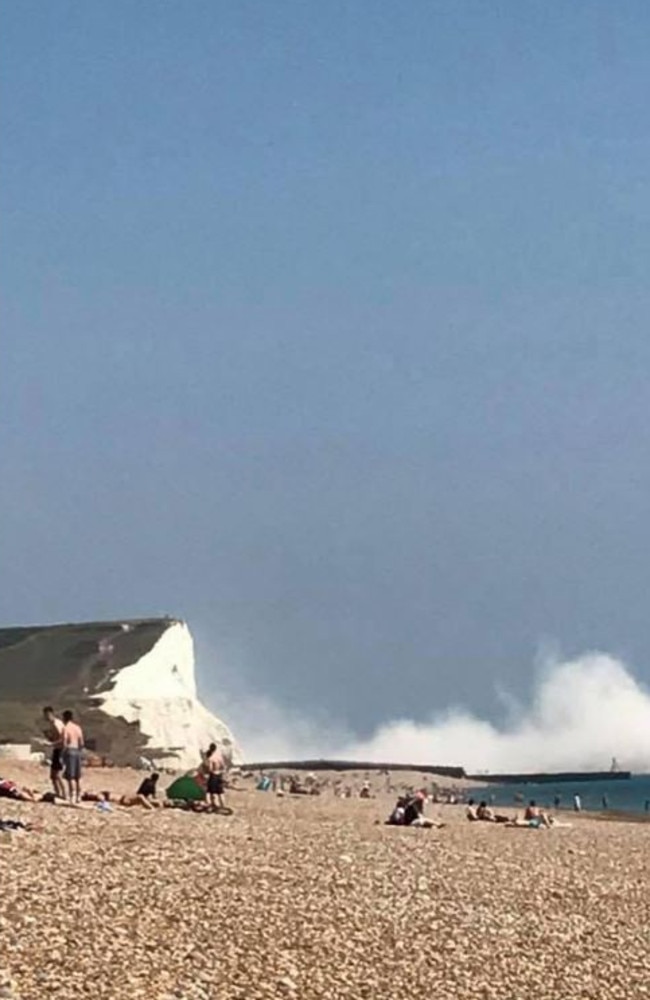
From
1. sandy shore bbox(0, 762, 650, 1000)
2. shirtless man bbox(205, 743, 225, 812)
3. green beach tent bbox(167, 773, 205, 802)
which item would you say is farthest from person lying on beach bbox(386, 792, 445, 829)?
sandy shore bbox(0, 762, 650, 1000)

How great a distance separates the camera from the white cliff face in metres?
62.4

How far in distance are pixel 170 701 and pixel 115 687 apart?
13.7ft

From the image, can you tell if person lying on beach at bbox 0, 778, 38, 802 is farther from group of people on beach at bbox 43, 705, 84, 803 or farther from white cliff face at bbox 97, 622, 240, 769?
white cliff face at bbox 97, 622, 240, 769

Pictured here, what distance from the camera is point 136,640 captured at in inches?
2803

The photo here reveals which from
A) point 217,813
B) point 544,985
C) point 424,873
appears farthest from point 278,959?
point 217,813

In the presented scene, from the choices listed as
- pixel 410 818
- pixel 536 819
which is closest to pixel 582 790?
pixel 536 819

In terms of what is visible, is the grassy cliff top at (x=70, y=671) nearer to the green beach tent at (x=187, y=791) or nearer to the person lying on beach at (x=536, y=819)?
the person lying on beach at (x=536, y=819)

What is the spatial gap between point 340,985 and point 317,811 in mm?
23610

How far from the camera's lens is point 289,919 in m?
14.2

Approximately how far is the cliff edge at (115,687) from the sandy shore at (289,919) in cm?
3552

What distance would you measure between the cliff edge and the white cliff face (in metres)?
0.05

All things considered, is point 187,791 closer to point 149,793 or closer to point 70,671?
point 149,793

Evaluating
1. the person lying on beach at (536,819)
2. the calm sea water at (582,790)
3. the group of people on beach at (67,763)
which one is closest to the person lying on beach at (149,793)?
the group of people on beach at (67,763)

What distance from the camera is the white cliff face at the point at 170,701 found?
6244 centimetres
